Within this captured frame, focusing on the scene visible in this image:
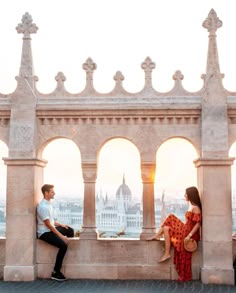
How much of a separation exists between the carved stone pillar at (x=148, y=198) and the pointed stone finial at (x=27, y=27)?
11.1ft

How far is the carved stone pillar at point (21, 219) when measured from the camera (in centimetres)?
1095

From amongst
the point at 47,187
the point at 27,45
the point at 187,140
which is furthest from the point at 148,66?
the point at 47,187

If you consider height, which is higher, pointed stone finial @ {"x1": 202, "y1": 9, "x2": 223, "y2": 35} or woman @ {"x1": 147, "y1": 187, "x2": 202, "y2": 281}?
pointed stone finial @ {"x1": 202, "y1": 9, "x2": 223, "y2": 35}

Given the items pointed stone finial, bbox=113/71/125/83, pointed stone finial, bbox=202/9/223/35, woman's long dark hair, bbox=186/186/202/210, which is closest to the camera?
woman's long dark hair, bbox=186/186/202/210

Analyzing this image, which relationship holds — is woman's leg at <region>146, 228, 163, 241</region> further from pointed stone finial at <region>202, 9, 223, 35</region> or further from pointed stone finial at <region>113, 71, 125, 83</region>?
pointed stone finial at <region>202, 9, 223, 35</region>

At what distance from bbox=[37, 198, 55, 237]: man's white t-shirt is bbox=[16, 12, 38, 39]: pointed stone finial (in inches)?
129

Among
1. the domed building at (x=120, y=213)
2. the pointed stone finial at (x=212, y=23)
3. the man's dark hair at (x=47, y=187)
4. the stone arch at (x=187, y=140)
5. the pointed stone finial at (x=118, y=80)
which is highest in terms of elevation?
the pointed stone finial at (x=212, y=23)

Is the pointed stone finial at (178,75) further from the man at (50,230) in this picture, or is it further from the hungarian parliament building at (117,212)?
the man at (50,230)

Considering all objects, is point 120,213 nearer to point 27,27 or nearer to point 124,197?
point 124,197

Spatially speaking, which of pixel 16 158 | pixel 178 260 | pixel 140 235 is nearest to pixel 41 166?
pixel 16 158

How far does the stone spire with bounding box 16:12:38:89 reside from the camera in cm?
1133

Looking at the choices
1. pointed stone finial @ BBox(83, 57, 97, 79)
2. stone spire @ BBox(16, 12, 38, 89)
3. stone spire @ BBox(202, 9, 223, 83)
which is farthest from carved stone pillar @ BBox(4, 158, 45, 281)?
stone spire @ BBox(202, 9, 223, 83)

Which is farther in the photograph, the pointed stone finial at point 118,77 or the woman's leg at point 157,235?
the pointed stone finial at point 118,77

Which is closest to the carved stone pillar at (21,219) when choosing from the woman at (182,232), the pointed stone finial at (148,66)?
the woman at (182,232)
